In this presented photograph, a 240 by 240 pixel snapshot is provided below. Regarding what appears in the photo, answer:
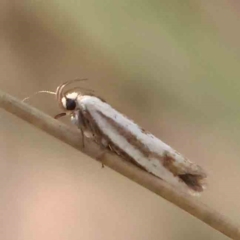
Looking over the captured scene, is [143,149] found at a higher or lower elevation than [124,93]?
lower

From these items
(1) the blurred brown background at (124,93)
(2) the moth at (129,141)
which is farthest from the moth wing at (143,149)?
(1) the blurred brown background at (124,93)

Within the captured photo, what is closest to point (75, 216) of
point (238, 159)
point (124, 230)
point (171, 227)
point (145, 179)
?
point (124, 230)

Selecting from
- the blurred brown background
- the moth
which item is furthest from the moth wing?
the blurred brown background

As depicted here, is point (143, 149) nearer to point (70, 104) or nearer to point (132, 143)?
point (132, 143)

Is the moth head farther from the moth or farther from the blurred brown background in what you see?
the blurred brown background

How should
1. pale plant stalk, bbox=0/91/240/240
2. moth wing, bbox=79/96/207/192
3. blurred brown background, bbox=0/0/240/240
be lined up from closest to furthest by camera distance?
pale plant stalk, bbox=0/91/240/240 < moth wing, bbox=79/96/207/192 < blurred brown background, bbox=0/0/240/240

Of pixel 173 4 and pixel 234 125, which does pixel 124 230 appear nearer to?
pixel 234 125

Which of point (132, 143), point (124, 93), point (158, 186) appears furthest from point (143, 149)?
point (124, 93)
